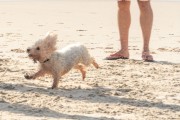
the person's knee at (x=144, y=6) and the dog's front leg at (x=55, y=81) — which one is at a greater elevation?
the person's knee at (x=144, y=6)

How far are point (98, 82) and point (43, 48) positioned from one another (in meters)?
1.02

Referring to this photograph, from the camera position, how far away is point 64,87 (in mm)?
7984

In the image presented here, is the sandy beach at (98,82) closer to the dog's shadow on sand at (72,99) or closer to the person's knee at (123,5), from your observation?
the dog's shadow on sand at (72,99)

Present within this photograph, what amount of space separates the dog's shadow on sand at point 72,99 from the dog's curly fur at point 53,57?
0.23 meters

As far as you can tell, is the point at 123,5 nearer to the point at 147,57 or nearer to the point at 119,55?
the point at 119,55

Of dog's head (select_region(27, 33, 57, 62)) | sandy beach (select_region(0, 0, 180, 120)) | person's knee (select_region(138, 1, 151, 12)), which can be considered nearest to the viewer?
sandy beach (select_region(0, 0, 180, 120))

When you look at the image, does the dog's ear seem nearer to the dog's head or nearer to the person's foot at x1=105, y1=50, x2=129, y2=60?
the dog's head

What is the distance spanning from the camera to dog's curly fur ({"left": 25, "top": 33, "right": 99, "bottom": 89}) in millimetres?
7707

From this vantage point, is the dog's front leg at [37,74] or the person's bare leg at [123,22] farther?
the person's bare leg at [123,22]

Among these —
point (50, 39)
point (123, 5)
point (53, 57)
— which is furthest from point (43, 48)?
point (123, 5)

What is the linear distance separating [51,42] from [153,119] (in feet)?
6.45

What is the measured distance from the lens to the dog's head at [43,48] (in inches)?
303

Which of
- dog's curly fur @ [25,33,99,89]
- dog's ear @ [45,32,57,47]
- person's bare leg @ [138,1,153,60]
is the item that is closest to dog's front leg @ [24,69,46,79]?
dog's curly fur @ [25,33,99,89]

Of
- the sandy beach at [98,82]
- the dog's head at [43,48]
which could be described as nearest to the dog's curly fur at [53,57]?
the dog's head at [43,48]
